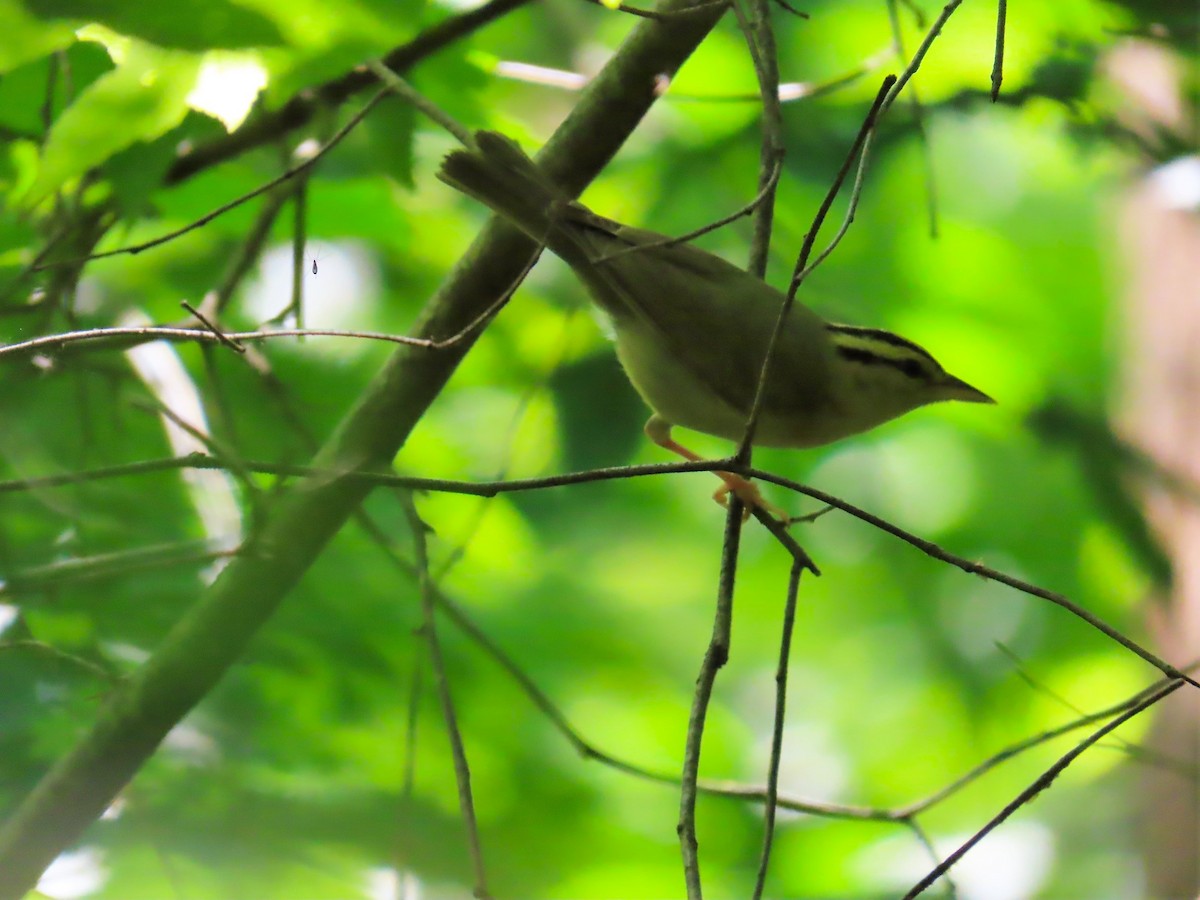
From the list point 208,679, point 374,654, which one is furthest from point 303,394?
point 208,679

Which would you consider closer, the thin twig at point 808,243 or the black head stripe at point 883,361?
the thin twig at point 808,243

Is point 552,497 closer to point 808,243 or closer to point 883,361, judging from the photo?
point 883,361

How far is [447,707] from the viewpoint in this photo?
2.07 meters

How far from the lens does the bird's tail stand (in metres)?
2.54

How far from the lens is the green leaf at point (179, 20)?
1727 millimetres

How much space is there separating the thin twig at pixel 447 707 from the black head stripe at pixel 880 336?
155cm

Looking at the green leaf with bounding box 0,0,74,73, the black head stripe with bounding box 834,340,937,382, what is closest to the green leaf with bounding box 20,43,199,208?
the green leaf with bounding box 0,0,74,73

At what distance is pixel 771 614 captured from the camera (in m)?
5.35

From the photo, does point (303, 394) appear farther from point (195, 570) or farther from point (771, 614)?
point (771, 614)

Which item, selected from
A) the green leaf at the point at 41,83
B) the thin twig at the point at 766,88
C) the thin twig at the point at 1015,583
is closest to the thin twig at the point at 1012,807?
the thin twig at the point at 1015,583

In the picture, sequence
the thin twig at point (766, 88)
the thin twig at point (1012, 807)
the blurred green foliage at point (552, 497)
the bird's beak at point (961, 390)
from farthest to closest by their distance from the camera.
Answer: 1. the bird's beak at point (961, 390)
2. the thin twig at point (766, 88)
3. the blurred green foliage at point (552, 497)
4. the thin twig at point (1012, 807)

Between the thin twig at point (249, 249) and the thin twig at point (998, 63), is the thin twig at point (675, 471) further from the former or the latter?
the thin twig at point (249, 249)

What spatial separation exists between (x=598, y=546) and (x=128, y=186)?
10.1ft

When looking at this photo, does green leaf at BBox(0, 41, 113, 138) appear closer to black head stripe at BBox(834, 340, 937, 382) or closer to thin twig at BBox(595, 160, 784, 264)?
thin twig at BBox(595, 160, 784, 264)
